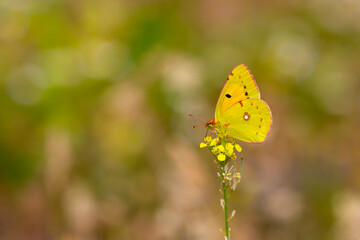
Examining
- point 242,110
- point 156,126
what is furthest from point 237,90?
point 156,126

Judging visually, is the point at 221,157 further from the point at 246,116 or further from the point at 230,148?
the point at 246,116

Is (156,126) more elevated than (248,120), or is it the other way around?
(156,126)

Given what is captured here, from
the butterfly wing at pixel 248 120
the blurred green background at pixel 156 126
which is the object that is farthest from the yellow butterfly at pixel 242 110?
the blurred green background at pixel 156 126

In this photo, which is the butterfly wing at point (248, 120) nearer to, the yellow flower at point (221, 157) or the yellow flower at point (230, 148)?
the yellow flower at point (230, 148)

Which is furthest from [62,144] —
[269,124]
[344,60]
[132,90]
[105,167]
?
[344,60]

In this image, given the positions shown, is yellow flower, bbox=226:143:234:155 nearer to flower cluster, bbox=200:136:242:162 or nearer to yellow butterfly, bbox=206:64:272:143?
flower cluster, bbox=200:136:242:162

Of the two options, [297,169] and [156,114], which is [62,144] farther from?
[297,169]
